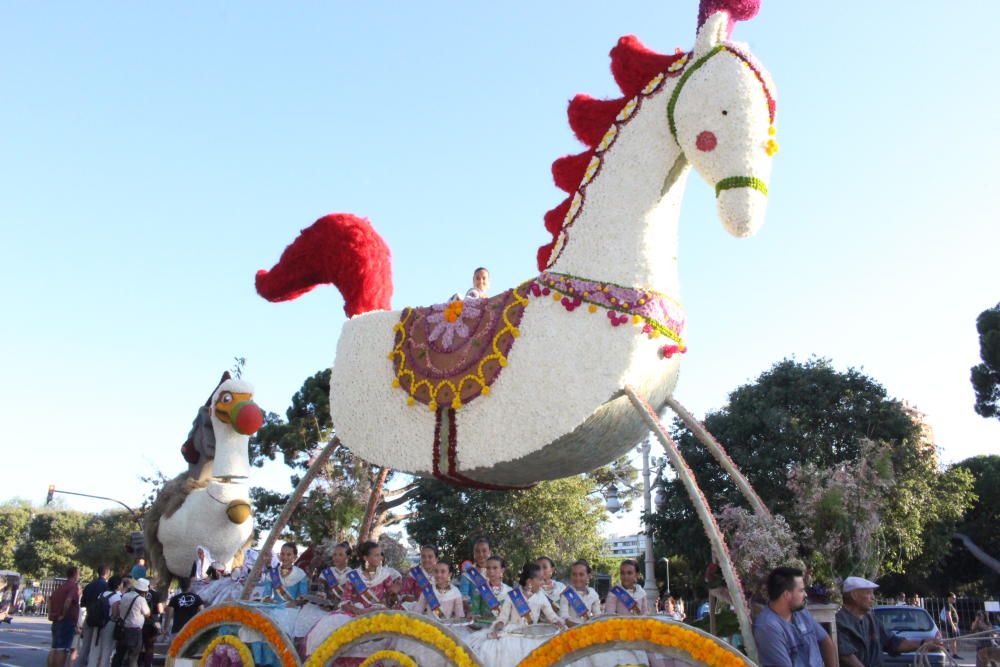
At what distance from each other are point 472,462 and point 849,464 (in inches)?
504

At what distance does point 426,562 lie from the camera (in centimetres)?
636

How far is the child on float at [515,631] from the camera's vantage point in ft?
15.3

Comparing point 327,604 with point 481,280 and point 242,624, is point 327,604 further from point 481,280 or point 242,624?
point 481,280

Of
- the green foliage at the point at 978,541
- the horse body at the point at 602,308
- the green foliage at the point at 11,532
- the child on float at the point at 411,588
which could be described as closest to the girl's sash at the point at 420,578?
the child on float at the point at 411,588

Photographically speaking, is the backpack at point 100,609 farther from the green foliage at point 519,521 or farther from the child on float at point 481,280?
the green foliage at point 519,521

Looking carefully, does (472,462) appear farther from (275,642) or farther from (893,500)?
(893,500)

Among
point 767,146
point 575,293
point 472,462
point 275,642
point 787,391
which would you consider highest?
point 787,391

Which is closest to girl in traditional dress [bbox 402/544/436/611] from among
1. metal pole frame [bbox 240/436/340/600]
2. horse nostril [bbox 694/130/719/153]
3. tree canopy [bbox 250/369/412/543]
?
metal pole frame [bbox 240/436/340/600]

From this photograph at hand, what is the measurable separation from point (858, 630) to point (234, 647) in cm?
397

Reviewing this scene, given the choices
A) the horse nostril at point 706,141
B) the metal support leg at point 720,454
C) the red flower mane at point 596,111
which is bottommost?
the metal support leg at point 720,454

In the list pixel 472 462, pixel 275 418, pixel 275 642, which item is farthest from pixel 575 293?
pixel 275 418

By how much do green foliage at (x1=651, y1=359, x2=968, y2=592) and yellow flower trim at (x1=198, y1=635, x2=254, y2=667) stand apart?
522 inches

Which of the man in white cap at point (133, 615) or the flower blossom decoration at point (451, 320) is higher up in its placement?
the flower blossom decoration at point (451, 320)

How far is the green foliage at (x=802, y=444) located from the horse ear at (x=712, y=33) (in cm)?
1346
